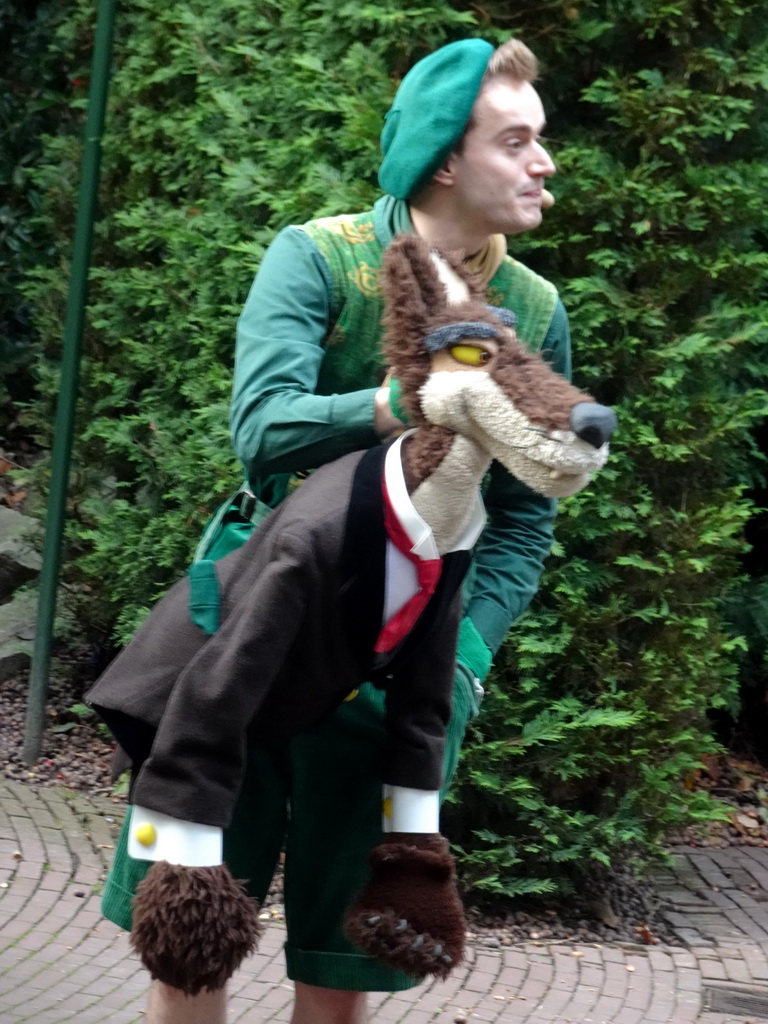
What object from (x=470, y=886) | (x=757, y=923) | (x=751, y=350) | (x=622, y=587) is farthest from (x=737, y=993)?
(x=751, y=350)

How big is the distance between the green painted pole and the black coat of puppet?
10.6ft

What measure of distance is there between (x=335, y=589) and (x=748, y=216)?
2552 mm

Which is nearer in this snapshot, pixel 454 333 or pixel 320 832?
pixel 454 333

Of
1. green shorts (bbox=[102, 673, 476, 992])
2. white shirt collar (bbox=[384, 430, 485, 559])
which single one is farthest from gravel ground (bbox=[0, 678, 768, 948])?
white shirt collar (bbox=[384, 430, 485, 559])

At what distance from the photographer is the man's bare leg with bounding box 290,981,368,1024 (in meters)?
2.41

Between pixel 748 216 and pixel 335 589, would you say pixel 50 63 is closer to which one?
pixel 748 216

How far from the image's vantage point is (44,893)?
162 inches

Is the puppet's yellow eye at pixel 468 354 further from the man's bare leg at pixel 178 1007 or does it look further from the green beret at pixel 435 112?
the man's bare leg at pixel 178 1007

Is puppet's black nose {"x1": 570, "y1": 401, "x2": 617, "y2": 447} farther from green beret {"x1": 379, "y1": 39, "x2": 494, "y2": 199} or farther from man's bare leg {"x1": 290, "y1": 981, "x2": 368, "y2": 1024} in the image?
man's bare leg {"x1": 290, "y1": 981, "x2": 368, "y2": 1024}

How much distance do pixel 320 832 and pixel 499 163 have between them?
121cm

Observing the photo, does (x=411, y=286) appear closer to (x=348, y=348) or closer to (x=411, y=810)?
(x=348, y=348)

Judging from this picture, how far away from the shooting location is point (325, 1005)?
95.0 inches

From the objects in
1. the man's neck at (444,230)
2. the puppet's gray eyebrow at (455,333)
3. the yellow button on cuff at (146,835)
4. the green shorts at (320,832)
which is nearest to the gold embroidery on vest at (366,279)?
the man's neck at (444,230)

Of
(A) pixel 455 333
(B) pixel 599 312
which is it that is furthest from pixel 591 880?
(A) pixel 455 333
